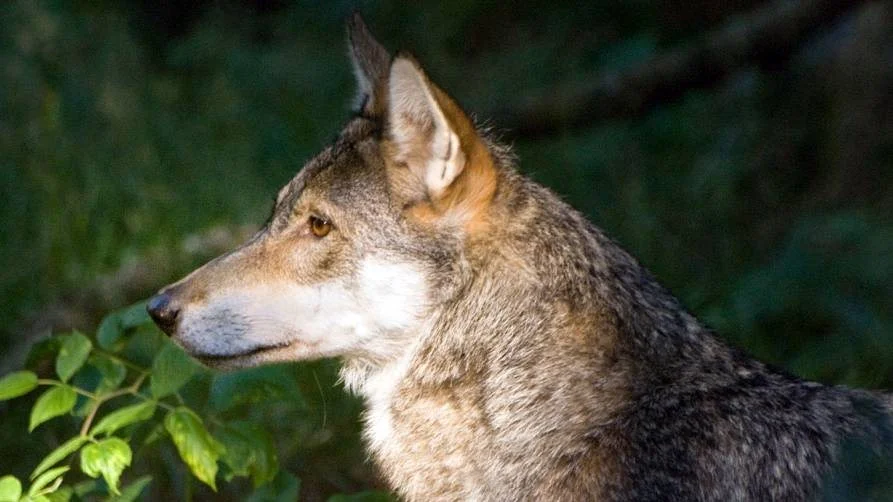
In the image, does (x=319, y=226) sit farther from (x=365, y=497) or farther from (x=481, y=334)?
(x=365, y=497)

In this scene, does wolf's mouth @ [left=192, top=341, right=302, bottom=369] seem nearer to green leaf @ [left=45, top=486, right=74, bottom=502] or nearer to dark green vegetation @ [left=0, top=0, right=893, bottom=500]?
dark green vegetation @ [left=0, top=0, right=893, bottom=500]

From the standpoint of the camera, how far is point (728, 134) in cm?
862

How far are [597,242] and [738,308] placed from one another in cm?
235

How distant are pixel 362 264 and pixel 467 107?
4.40 m

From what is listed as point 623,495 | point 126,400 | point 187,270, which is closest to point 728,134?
point 187,270

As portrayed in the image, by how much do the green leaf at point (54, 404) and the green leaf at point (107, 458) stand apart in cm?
14

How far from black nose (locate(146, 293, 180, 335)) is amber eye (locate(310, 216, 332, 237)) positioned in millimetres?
467

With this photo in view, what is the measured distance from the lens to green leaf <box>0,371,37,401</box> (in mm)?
3910

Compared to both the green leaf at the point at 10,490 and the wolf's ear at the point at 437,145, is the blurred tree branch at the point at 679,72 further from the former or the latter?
the green leaf at the point at 10,490

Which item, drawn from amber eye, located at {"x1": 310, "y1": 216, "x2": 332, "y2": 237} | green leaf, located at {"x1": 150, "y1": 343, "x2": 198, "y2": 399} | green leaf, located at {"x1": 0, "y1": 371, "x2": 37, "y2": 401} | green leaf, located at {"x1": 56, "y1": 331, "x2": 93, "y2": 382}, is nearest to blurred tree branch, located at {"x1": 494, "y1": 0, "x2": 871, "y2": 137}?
amber eye, located at {"x1": 310, "y1": 216, "x2": 332, "y2": 237}

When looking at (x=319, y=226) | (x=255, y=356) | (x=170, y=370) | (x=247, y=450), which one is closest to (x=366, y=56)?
(x=319, y=226)

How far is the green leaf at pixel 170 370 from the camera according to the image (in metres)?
4.13

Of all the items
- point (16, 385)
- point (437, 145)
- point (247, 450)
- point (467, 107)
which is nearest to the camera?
point (16, 385)

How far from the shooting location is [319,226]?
4293mm
